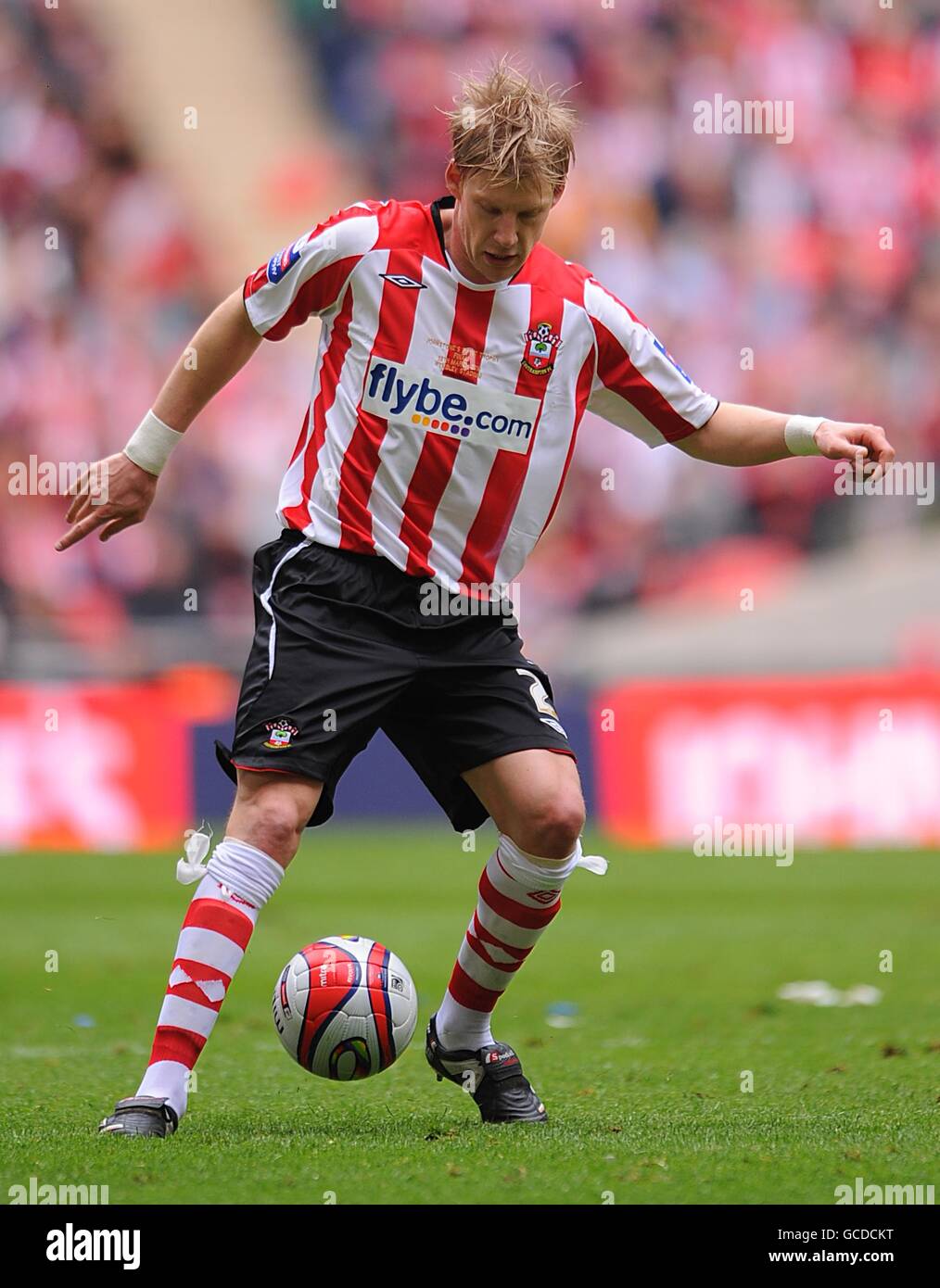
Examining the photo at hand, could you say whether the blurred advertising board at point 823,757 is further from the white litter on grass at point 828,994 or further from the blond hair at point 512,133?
the blond hair at point 512,133

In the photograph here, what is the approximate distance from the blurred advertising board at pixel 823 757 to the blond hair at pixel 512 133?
8.44 metres

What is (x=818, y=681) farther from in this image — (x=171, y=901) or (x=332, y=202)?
(x=332, y=202)

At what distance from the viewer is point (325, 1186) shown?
349cm

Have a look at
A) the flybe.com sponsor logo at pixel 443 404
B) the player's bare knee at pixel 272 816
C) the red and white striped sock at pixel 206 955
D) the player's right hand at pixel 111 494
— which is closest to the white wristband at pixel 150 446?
the player's right hand at pixel 111 494

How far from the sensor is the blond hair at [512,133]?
13.2 ft

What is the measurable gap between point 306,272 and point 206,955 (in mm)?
1567

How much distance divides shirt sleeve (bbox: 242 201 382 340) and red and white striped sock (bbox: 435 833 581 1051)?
1345mm

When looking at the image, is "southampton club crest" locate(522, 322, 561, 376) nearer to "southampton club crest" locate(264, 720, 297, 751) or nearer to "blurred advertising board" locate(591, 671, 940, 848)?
"southampton club crest" locate(264, 720, 297, 751)

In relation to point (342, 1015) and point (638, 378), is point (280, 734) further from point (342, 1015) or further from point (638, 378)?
point (638, 378)

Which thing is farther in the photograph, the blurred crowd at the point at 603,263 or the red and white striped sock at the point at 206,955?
the blurred crowd at the point at 603,263

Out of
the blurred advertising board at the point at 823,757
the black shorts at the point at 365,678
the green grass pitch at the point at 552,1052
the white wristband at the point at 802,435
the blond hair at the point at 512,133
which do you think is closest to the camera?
the green grass pitch at the point at 552,1052

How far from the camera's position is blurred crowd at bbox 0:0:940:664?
15516 mm

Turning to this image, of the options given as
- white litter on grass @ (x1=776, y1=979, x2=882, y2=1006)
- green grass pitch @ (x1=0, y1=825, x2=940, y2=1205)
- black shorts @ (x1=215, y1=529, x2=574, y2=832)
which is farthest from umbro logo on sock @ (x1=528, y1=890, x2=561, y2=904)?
white litter on grass @ (x1=776, y1=979, x2=882, y2=1006)
